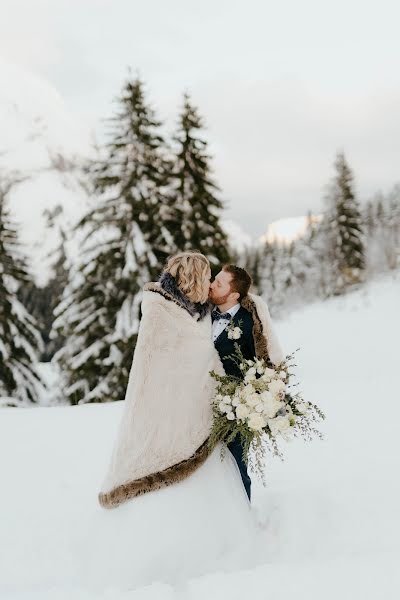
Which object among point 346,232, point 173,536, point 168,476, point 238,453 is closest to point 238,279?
point 238,453

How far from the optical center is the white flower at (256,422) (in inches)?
150

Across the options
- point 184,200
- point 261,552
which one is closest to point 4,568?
point 261,552

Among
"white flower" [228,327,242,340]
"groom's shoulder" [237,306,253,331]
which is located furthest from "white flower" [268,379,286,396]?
"groom's shoulder" [237,306,253,331]

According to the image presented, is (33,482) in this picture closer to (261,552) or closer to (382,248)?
(261,552)

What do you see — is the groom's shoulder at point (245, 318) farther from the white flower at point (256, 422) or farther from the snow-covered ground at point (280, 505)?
the snow-covered ground at point (280, 505)

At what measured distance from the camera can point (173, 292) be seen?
404 cm

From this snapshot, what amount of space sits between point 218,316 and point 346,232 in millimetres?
35608

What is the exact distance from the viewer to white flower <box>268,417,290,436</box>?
391 centimetres

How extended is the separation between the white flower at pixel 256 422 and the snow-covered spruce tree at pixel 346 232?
34.5m

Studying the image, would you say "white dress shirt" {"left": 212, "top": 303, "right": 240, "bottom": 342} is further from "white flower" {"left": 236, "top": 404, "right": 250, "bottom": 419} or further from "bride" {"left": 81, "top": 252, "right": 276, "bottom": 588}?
"white flower" {"left": 236, "top": 404, "right": 250, "bottom": 419}

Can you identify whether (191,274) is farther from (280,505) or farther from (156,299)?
(280,505)

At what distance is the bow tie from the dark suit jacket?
57 millimetres

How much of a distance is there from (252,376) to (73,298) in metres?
12.4

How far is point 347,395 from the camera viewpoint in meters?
9.72
